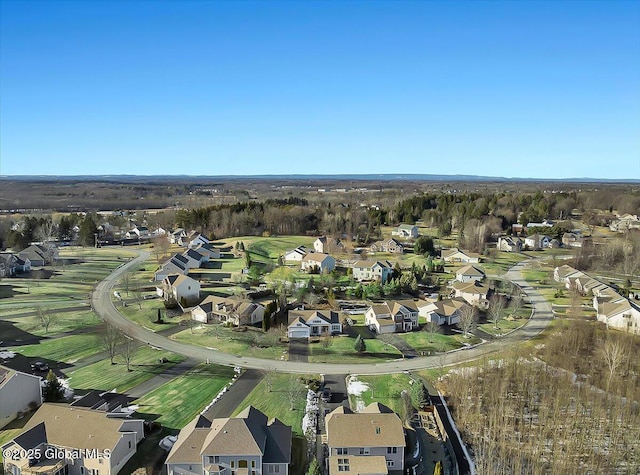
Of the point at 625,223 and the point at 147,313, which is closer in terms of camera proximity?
the point at 147,313

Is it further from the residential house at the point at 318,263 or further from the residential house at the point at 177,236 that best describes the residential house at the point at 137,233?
the residential house at the point at 318,263

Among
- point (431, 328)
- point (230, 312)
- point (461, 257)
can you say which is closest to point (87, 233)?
point (230, 312)

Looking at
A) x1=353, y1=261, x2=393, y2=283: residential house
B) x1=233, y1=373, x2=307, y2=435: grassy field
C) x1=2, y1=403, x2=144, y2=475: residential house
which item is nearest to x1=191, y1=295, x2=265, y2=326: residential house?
x1=233, y1=373, x2=307, y2=435: grassy field

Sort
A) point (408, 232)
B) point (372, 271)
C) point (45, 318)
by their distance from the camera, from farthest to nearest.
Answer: point (408, 232), point (372, 271), point (45, 318)

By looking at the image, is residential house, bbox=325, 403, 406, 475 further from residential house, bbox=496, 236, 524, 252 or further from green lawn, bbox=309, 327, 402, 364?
residential house, bbox=496, 236, 524, 252

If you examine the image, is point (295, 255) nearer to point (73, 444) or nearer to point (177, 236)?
point (177, 236)

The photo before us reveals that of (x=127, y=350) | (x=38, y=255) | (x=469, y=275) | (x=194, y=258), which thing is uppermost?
(x=38, y=255)

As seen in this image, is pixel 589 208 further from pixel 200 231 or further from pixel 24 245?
pixel 24 245
